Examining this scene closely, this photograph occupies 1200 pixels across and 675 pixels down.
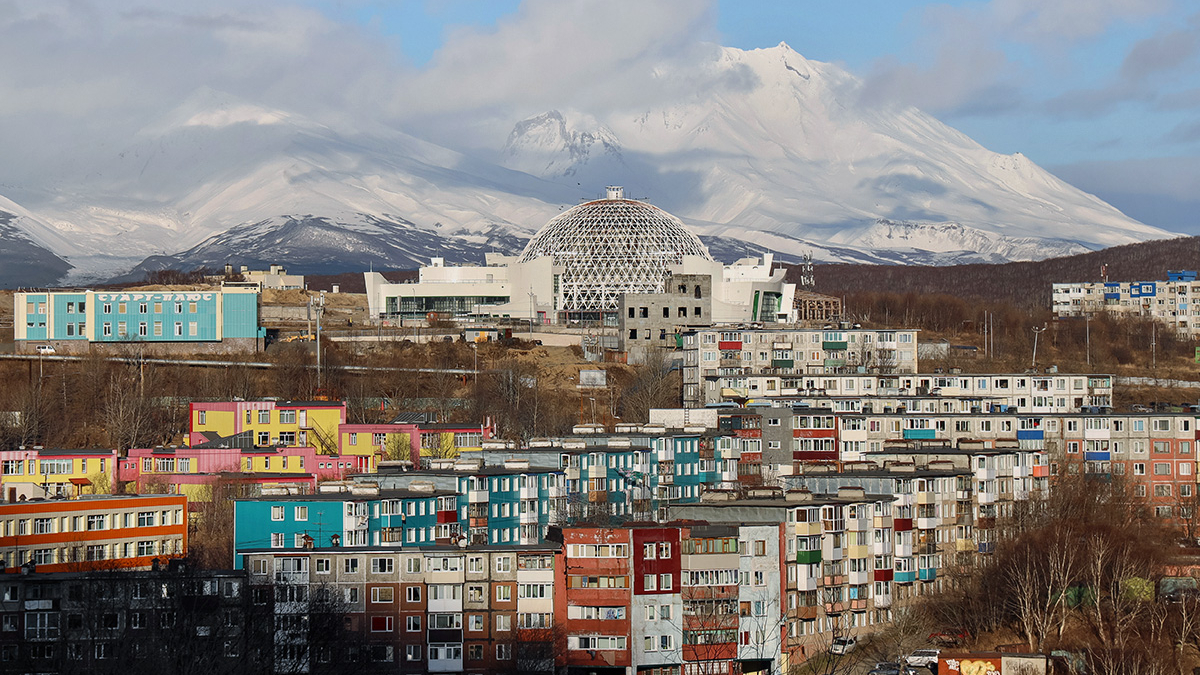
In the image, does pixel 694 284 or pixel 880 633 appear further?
pixel 694 284

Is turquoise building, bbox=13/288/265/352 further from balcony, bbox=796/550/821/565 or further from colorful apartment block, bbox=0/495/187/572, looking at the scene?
balcony, bbox=796/550/821/565

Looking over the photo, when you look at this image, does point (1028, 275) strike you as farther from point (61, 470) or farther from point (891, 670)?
point (891, 670)

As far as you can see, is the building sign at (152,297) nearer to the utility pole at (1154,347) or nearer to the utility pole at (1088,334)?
the utility pole at (1088,334)

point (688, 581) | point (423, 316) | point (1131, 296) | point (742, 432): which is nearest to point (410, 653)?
point (688, 581)

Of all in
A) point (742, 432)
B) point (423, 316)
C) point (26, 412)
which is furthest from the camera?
point (423, 316)

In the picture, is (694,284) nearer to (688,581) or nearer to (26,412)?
(26,412)

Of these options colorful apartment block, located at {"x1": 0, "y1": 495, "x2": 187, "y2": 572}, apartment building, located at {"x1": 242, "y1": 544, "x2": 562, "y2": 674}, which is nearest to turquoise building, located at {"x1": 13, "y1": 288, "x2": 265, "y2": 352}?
colorful apartment block, located at {"x1": 0, "y1": 495, "x2": 187, "y2": 572}
